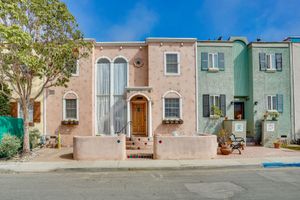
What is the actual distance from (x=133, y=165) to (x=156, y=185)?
302 cm

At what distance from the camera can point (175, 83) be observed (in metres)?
17.3

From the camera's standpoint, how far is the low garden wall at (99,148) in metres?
11.6

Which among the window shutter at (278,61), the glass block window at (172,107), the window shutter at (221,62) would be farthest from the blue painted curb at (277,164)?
the window shutter at (278,61)

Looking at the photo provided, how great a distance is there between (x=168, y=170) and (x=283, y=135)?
12.2 m

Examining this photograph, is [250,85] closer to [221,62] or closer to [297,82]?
[221,62]

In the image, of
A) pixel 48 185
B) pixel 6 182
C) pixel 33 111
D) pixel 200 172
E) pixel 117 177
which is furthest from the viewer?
pixel 33 111

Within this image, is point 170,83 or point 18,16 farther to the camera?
point 170,83

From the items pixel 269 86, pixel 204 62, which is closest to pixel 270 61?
pixel 269 86

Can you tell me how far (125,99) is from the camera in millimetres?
17297

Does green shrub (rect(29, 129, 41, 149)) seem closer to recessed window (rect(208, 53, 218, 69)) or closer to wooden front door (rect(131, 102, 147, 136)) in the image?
wooden front door (rect(131, 102, 147, 136))

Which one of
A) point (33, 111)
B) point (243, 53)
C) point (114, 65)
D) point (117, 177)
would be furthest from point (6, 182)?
point (243, 53)

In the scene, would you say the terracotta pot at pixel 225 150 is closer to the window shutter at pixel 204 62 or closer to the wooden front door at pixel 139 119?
the wooden front door at pixel 139 119

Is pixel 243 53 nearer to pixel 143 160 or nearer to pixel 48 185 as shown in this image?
pixel 143 160

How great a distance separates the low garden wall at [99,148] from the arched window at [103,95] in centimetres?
553
